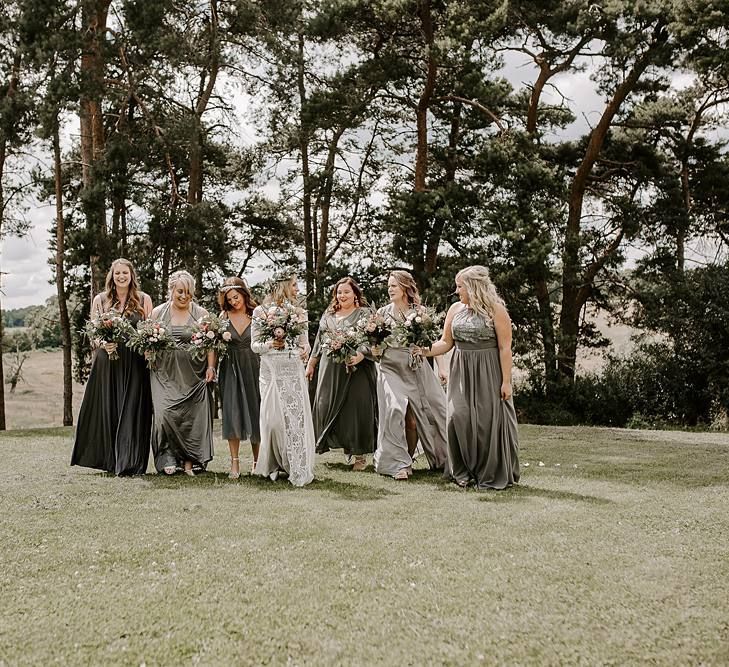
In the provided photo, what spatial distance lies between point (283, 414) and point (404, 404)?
4.68ft

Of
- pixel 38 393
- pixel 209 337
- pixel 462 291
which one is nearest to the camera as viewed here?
pixel 462 291

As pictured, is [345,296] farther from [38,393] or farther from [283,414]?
[38,393]

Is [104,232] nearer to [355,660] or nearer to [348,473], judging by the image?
[348,473]

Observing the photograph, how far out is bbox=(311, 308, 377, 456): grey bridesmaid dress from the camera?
8891 mm

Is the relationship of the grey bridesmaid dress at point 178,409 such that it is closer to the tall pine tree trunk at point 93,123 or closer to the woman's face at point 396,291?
the woman's face at point 396,291

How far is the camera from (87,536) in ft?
17.8

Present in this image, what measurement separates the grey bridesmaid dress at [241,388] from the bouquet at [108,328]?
1147 millimetres

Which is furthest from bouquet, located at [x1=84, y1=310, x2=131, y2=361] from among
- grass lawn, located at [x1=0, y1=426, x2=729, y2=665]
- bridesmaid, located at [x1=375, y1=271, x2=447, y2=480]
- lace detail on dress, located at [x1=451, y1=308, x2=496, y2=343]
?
lace detail on dress, located at [x1=451, y1=308, x2=496, y2=343]

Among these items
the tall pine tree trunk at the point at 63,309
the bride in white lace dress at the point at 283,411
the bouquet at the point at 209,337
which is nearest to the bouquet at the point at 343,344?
the bride in white lace dress at the point at 283,411

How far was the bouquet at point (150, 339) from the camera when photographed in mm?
8055

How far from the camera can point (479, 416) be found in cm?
Answer: 755

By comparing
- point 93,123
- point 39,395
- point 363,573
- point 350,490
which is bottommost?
point 363,573

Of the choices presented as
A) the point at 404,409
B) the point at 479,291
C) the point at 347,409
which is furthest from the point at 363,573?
the point at 347,409

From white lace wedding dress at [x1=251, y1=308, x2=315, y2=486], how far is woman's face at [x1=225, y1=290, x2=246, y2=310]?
564 mm
